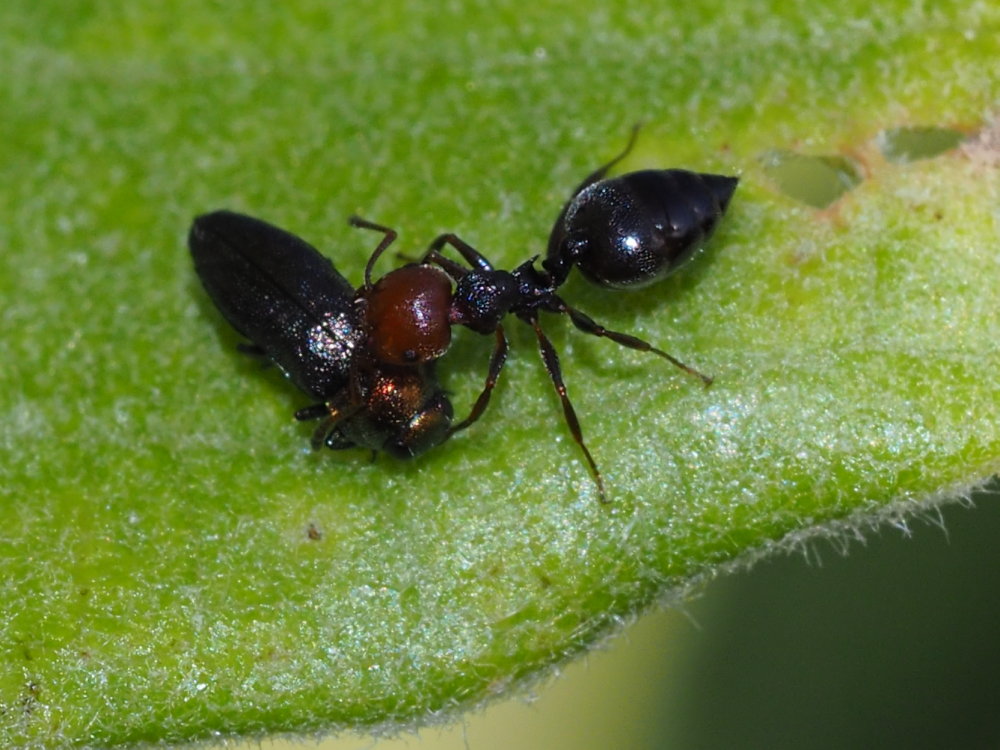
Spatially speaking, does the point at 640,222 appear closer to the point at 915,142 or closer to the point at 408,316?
the point at 408,316

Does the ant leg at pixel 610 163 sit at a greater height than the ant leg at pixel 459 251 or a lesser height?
greater

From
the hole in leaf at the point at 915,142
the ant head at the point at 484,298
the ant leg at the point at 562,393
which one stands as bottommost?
the ant leg at the point at 562,393

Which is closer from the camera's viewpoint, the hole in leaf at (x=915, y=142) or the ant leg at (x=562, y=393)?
the ant leg at (x=562, y=393)

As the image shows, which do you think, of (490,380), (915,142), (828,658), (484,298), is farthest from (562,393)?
(828,658)

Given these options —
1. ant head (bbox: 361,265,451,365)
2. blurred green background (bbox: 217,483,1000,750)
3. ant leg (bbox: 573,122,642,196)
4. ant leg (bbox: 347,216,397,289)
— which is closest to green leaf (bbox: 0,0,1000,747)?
ant leg (bbox: 573,122,642,196)

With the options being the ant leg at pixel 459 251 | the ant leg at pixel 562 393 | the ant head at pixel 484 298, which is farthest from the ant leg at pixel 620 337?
the ant leg at pixel 459 251

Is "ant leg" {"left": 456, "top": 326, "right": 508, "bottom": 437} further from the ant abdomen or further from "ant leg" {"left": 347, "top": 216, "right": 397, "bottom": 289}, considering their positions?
"ant leg" {"left": 347, "top": 216, "right": 397, "bottom": 289}

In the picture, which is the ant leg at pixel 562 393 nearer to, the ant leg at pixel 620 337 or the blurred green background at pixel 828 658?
the ant leg at pixel 620 337
